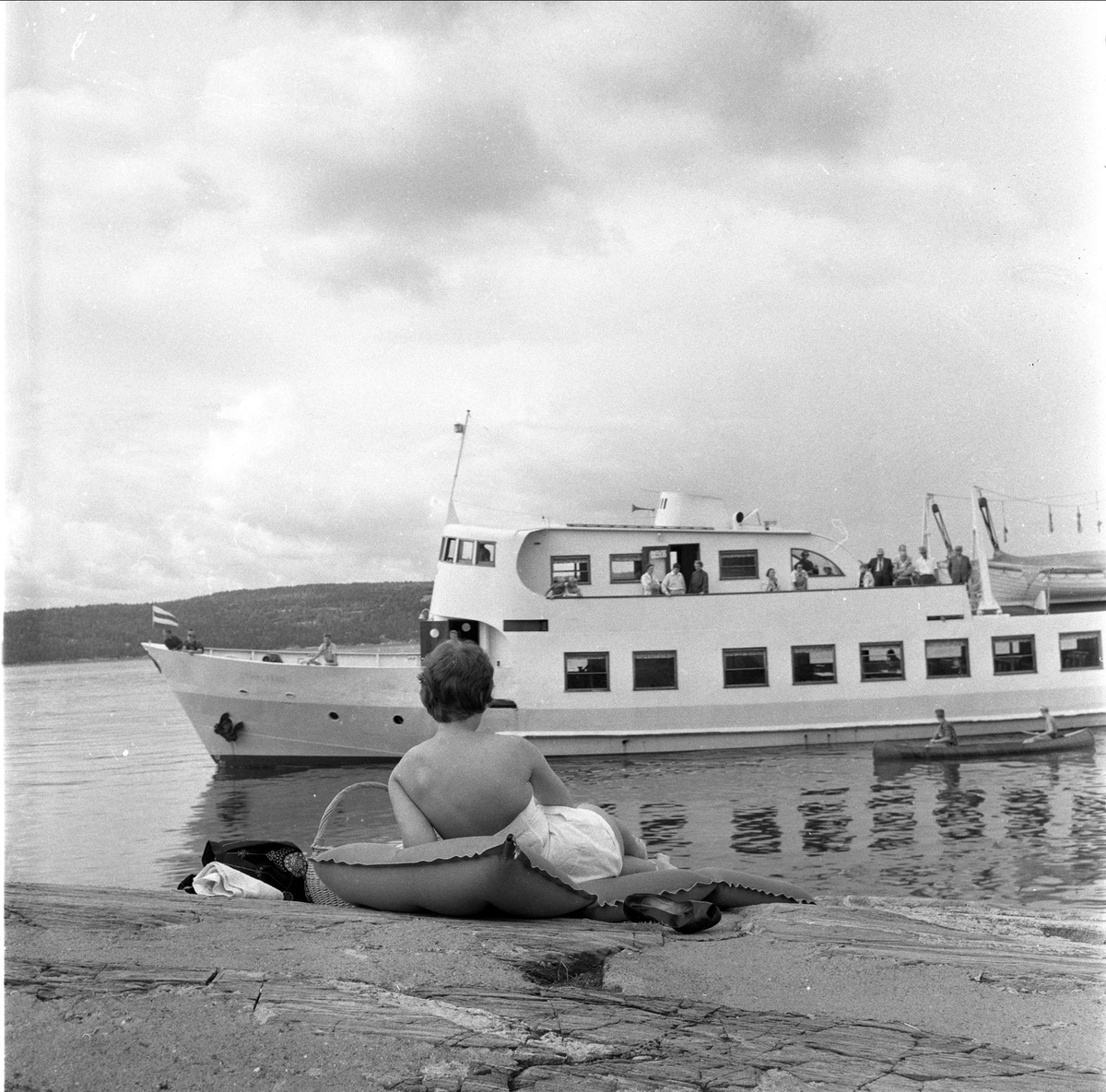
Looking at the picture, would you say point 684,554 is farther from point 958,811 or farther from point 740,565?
point 958,811

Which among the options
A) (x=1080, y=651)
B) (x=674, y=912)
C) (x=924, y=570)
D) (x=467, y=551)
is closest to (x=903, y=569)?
(x=924, y=570)

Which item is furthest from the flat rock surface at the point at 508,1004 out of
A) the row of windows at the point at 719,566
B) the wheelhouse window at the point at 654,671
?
the row of windows at the point at 719,566

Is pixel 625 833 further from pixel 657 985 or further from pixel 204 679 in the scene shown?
pixel 204 679

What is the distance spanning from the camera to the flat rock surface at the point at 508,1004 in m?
2.45

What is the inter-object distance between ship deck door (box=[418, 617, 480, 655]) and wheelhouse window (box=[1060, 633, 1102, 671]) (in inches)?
461

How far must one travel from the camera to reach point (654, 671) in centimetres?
2177

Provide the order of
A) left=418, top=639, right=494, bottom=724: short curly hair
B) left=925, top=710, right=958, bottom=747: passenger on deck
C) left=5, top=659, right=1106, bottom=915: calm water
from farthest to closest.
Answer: left=925, top=710, right=958, bottom=747: passenger on deck < left=5, top=659, right=1106, bottom=915: calm water < left=418, top=639, right=494, bottom=724: short curly hair

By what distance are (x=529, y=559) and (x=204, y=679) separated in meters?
6.66

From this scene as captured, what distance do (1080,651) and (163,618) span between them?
18.1 m

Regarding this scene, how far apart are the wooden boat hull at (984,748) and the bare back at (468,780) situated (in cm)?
1683

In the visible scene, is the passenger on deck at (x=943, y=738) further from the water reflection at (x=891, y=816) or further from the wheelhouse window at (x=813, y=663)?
the water reflection at (x=891, y=816)

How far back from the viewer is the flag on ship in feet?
71.2

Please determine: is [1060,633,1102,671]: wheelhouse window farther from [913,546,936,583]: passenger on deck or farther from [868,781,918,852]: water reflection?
[868,781,918,852]: water reflection

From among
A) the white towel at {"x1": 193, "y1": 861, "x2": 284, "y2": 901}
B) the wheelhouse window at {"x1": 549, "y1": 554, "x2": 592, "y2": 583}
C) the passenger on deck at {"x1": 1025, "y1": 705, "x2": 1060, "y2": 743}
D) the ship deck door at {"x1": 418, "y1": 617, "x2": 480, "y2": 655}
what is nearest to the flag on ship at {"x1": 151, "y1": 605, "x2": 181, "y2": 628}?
the ship deck door at {"x1": 418, "y1": 617, "x2": 480, "y2": 655}
